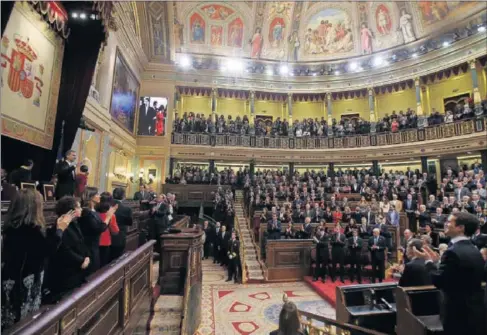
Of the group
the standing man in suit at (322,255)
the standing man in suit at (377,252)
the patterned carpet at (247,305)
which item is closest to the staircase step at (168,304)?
the patterned carpet at (247,305)

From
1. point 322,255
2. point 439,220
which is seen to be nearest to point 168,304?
point 322,255

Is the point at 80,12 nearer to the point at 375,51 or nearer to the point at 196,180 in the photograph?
the point at 196,180

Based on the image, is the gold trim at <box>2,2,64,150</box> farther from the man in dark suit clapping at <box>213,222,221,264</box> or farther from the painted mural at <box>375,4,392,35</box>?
the painted mural at <box>375,4,392,35</box>

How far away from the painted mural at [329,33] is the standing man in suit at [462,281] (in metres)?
17.9

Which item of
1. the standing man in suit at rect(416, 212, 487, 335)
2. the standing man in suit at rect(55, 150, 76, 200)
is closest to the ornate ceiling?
the standing man in suit at rect(55, 150, 76, 200)

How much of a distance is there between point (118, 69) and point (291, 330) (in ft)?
36.6

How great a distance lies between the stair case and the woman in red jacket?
5.35 metres

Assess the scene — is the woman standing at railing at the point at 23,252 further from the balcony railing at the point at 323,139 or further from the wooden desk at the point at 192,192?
the balcony railing at the point at 323,139

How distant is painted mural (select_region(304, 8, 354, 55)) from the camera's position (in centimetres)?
1773

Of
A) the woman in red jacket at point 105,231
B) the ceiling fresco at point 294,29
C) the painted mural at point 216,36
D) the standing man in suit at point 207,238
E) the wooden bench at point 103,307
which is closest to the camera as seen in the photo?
the wooden bench at point 103,307

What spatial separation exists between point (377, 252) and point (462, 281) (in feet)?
16.3

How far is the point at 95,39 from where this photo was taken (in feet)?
13.8

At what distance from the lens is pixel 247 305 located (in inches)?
240

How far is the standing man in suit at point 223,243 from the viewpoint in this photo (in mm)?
8734
